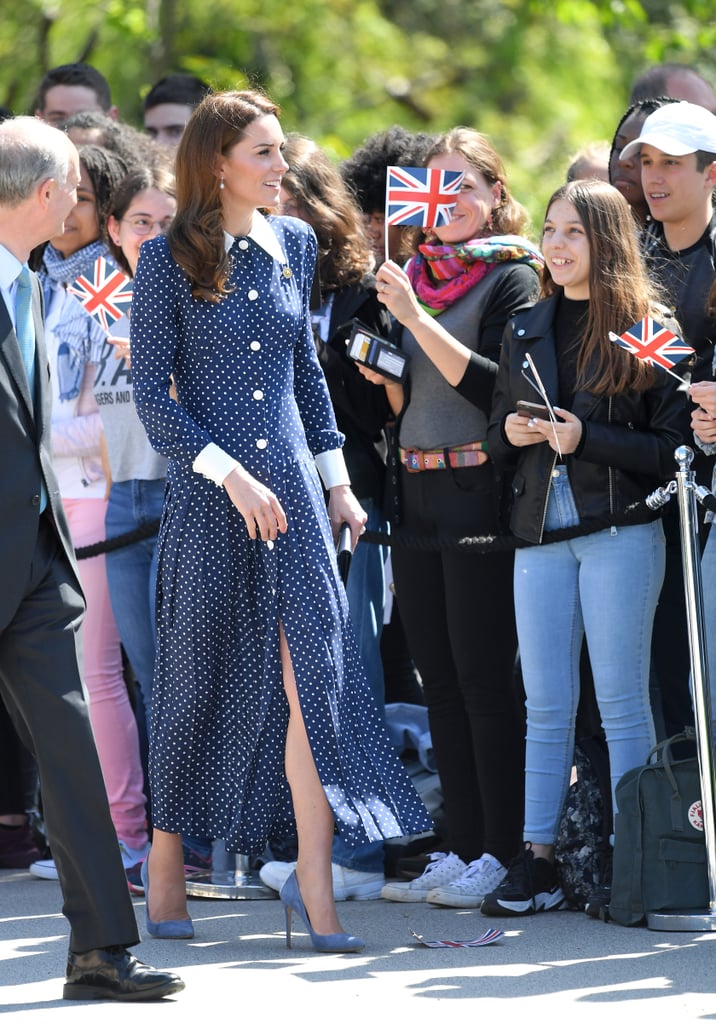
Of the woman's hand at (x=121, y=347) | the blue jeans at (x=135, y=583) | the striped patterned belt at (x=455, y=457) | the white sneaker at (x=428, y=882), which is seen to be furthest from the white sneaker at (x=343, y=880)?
the woman's hand at (x=121, y=347)

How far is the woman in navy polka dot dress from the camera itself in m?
4.89

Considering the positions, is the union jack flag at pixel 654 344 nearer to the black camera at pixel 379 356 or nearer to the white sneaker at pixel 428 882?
the black camera at pixel 379 356

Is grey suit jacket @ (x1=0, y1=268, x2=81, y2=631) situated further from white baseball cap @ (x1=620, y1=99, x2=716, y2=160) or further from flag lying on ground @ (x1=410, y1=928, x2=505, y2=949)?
white baseball cap @ (x1=620, y1=99, x2=716, y2=160)

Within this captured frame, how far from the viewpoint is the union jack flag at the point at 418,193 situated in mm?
5570

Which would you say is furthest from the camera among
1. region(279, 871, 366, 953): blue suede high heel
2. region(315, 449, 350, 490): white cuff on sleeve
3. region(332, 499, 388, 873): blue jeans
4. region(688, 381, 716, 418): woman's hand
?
region(332, 499, 388, 873): blue jeans

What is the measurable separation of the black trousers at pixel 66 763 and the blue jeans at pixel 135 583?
1910 mm

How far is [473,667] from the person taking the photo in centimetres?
563

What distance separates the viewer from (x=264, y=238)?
16.7ft

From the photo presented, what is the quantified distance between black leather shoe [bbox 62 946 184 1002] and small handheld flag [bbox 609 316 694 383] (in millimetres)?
2201

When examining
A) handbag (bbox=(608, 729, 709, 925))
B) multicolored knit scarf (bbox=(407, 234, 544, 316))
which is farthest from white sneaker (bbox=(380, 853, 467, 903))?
multicolored knit scarf (bbox=(407, 234, 544, 316))

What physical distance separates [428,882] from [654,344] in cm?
195

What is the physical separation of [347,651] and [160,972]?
1.13m

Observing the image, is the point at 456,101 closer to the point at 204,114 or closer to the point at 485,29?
the point at 485,29

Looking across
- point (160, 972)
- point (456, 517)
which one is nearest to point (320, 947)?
point (160, 972)
